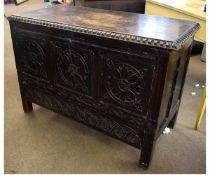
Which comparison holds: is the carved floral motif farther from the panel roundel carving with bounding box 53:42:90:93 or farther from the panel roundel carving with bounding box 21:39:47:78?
the panel roundel carving with bounding box 53:42:90:93

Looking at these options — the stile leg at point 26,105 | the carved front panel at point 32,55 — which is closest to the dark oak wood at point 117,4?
the carved front panel at point 32,55

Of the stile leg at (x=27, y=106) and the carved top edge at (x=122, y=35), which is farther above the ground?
the carved top edge at (x=122, y=35)

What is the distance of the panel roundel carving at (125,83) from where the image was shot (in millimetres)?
1143

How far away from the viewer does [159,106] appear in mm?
1146

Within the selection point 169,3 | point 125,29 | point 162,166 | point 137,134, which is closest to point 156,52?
point 125,29

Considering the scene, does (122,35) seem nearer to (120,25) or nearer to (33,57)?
(120,25)

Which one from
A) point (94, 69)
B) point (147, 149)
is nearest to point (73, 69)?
point (94, 69)

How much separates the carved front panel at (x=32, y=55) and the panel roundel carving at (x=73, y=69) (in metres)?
0.15

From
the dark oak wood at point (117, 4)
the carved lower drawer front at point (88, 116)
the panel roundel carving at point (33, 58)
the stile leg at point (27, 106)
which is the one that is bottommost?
the stile leg at point (27, 106)

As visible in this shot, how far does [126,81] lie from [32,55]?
73 cm

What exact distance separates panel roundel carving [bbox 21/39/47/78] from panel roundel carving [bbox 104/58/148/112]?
1.68 ft

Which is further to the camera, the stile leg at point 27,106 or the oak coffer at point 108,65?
the stile leg at point 27,106

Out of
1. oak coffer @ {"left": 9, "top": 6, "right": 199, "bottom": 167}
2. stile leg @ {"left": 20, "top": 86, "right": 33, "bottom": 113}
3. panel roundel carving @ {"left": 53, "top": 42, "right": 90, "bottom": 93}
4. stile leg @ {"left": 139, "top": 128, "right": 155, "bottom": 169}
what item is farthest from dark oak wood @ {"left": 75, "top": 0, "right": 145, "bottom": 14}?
stile leg @ {"left": 139, "top": 128, "right": 155, "bottom": 169}

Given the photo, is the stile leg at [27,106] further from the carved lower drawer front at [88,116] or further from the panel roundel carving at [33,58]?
the panel roundel carving at [33,58]
